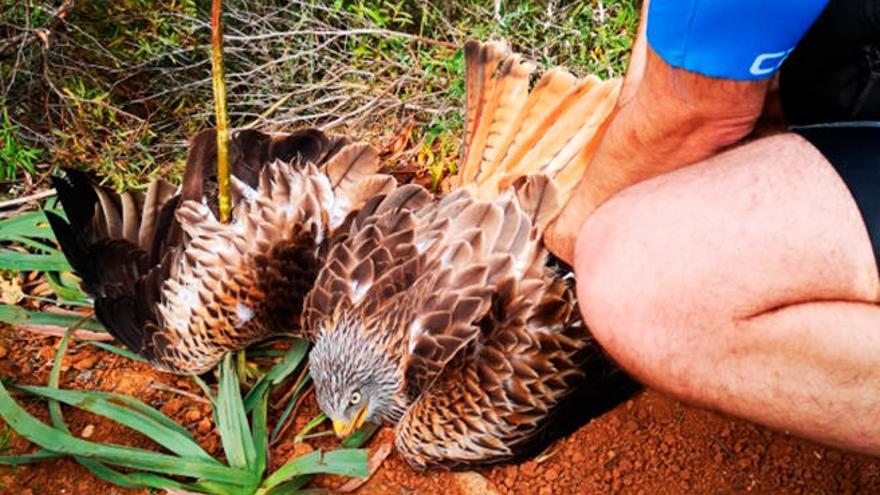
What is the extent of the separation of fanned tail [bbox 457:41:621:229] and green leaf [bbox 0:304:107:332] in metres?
1.49

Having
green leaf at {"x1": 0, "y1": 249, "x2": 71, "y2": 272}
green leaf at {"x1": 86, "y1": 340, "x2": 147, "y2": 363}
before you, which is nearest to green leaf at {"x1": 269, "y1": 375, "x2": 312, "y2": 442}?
green leaf at {"x1": 86, "y1": 340, "x2": 147, "y2": 363}

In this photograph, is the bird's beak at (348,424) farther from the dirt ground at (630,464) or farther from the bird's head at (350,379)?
the dirt ground at (630,464)

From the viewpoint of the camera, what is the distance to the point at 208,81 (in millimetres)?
3969

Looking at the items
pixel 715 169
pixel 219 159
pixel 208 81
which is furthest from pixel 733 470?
pixel 208 81

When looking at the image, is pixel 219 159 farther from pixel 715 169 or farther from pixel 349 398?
pixel 715 169

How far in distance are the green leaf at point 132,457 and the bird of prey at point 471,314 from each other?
0.38 metres

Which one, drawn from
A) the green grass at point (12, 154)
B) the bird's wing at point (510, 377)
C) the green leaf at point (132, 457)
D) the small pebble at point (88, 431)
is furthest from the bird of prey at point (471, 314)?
the green grass at point (12, 154)

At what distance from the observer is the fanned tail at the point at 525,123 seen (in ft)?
9.55

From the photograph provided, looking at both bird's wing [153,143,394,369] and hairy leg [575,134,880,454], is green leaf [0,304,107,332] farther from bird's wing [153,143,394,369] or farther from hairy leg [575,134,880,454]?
hairy leg [575,134,880,454]

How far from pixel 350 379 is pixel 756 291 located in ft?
4.58

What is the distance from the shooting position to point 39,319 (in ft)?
11.1

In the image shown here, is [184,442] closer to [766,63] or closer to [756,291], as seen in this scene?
[756,291]

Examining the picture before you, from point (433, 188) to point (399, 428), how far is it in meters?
1.17

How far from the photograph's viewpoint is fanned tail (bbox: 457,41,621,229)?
291 cm
